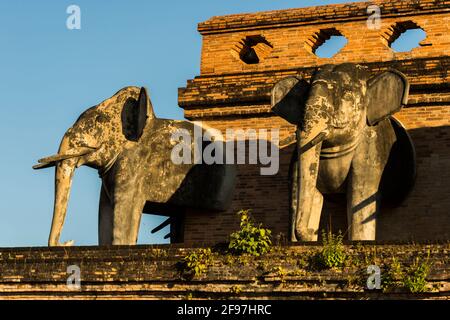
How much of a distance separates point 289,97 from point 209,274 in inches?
146

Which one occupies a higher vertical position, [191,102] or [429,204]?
[191,102]

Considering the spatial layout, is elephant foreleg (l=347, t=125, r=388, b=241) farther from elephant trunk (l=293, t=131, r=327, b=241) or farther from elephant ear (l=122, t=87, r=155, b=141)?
elephant ear (l=122, t=87, r=155, b=141)

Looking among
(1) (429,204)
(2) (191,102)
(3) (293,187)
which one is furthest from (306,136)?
(2) (191,102)

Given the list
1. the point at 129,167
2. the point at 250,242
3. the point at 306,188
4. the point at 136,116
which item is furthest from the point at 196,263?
the point at 136,116

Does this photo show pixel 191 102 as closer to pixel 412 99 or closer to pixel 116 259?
pixel 412 99

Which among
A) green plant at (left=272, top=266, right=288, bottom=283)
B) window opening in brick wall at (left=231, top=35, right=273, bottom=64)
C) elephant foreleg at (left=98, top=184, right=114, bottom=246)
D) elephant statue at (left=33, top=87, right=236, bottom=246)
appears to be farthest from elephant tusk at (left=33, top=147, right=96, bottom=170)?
green plant at (left=272, top=266, right=288, bottom=283)

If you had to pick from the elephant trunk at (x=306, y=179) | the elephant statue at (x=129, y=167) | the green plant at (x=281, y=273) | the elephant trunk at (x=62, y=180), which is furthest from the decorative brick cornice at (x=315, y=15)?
the green plant at (x=281, y=273)

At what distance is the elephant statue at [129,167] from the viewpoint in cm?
2133

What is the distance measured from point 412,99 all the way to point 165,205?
402 cm

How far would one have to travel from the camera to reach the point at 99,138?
2153 centimetres

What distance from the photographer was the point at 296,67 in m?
23.4

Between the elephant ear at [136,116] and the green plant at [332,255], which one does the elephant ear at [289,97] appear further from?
the green plant at [332,255]

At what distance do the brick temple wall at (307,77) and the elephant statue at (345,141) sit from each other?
2.55 feet

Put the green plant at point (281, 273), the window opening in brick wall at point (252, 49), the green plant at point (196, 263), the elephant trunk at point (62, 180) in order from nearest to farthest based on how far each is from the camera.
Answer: the green plant at point (281, 273), the green plant at point (196, 263), the elephant trunk at point (62, 180), the window opening in brick wall at point (252, 49)
